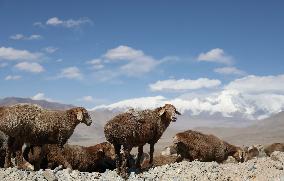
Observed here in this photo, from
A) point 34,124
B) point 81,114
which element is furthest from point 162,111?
point 34,124

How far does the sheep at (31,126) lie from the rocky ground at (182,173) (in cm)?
164

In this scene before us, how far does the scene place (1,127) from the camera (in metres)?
17.9

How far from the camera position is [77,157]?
22094 mm

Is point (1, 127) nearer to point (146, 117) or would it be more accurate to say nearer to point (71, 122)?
point (71, 122)

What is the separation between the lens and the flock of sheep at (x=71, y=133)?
18.2 metres

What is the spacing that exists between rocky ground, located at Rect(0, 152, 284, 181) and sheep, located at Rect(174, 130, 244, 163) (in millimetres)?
4013

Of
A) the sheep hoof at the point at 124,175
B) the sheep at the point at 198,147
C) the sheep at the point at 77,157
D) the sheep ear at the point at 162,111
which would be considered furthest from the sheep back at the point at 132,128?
the sheep at the point at 198,147

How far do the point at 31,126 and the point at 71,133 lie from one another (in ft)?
7.11

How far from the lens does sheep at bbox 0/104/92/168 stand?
17953mm

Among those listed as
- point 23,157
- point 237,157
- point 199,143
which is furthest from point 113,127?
point 237,157

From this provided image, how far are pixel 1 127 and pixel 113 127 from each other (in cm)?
433

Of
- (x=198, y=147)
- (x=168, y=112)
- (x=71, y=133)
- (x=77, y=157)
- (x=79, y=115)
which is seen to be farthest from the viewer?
(x=198, y=147)

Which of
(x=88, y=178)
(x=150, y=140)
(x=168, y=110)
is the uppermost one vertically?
(x=168, y=110)

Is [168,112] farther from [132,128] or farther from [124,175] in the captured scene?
[124,175]
